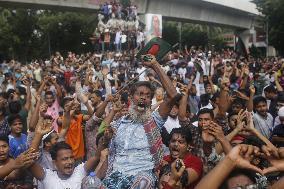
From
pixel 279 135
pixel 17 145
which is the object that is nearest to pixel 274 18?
pixel 279 135

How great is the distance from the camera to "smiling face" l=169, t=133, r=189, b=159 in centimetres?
423

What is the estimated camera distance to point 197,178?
3680 mm

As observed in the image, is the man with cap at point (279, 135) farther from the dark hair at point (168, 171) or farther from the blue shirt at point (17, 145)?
the blue shirt at point (17, 145)

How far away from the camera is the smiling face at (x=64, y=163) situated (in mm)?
4398

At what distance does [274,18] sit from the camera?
121 ft

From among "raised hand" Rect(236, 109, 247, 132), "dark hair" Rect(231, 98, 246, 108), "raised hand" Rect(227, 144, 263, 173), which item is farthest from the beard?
"dark hair" Rect(231, 98, 246, 108)

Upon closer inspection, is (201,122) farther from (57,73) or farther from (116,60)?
(116,60)

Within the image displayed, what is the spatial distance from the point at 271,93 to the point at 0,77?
9.01 m

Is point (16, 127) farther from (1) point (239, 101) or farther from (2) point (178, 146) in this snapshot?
(1) point (239, 101)

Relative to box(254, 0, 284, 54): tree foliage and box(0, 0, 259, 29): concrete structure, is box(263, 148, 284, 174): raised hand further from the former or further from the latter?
box(254, 0, 284, 54): tree foliage

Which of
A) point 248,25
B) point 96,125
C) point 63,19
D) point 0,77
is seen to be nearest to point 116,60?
point 0,77

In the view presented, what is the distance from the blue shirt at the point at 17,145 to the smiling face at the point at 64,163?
4.03 ft

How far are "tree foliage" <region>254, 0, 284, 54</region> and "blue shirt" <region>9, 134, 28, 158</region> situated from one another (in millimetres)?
32513

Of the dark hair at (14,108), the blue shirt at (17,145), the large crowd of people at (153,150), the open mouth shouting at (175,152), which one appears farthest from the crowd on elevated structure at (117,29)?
the open mouth shouting at (175,152)
